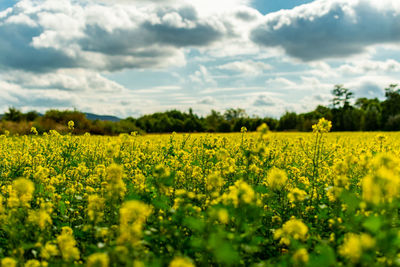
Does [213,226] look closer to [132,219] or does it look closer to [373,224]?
[132,219]

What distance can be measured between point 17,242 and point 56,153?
5.71m

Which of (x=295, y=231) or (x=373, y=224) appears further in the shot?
(x=295, y=231)

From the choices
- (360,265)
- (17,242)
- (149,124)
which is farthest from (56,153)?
(149,124)

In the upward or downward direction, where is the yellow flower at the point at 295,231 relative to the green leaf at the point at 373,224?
downward

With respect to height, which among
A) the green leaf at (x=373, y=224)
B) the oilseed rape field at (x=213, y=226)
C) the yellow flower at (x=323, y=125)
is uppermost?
the yellow flower at (x=323, y=125)

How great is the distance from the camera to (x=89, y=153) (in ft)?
34.2

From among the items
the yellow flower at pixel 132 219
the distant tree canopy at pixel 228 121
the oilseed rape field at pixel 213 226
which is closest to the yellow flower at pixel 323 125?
the oilseed rape field at pixel 213 226

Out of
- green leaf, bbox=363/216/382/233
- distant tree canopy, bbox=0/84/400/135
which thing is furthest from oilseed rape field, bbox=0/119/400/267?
distant tree canopy, bbox=0/84/400/135

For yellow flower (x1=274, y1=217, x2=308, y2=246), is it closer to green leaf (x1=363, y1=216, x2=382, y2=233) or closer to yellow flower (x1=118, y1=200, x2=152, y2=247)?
green leaf (x1=363, y1=216, x2=382, y2=233)

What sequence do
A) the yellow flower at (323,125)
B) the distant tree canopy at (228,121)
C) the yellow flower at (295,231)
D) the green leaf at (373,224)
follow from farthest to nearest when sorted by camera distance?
the distant tree canopy at (228,121) < the yellow flower at (323,125) < the yellow flower at (295,231) < the green leaf at (373,224)

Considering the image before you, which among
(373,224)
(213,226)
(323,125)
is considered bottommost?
(213,226)

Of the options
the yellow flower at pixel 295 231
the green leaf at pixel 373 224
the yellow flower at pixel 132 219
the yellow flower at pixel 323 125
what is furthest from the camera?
the yellow flower at pixel 323 125

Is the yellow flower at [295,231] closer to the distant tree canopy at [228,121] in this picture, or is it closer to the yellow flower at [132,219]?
the yellow flower at [132,219]

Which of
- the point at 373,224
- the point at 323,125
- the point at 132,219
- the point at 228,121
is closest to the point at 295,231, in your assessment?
the point at 373,224
